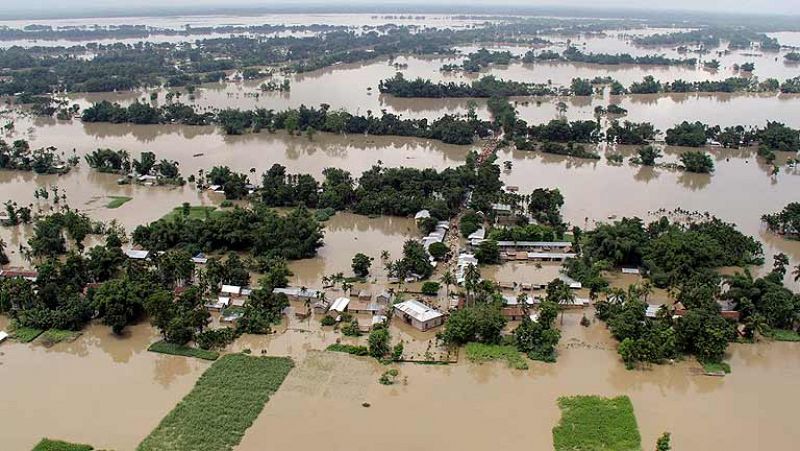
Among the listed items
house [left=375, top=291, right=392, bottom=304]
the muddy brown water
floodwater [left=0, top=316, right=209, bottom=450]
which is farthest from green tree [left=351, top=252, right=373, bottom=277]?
the muddy brown water

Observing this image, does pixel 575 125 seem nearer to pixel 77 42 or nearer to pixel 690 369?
pixel 690 369

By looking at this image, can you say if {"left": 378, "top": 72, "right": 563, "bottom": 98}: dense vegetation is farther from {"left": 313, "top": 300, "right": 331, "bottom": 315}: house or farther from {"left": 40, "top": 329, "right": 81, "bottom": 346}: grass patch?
{"left": 40, "top": 329, "right": 81, "bottom": 346}: grass patch

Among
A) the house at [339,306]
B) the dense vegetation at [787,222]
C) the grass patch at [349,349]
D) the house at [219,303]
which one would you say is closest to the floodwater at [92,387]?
the house at [219,303]

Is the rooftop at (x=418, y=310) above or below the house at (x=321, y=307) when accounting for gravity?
above

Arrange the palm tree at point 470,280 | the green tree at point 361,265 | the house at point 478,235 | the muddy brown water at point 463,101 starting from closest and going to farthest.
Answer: the palm tree at point 470,280 < the green tree at point 361,265 < the house at point 478,235 < the muddy brown water at point 463,101

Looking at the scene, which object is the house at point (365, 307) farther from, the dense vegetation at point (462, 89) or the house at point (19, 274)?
the dense vegetation at point (462, 89)

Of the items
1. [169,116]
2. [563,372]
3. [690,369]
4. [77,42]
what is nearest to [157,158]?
[169,116]
